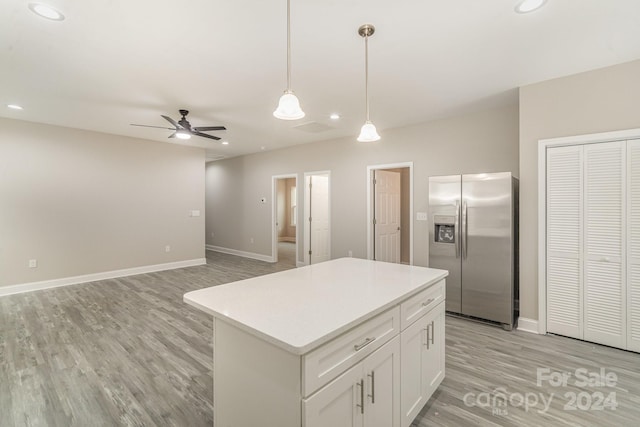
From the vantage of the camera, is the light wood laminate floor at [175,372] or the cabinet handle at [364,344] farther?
the light wood laminate floor at [175,372]

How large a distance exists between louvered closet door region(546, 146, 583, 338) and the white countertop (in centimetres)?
191

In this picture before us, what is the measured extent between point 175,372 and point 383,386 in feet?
6.20

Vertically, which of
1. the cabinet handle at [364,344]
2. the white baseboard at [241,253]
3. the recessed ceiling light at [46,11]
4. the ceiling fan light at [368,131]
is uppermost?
the recessed ceiling light at [46,11]

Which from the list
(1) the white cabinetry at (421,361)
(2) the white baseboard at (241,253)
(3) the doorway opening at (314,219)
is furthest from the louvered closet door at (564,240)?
(2) the white baseboard at (241,253)

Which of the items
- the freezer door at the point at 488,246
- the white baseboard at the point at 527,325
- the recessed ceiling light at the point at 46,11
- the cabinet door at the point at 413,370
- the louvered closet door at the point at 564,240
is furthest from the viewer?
the freezer door at the point at 488,246

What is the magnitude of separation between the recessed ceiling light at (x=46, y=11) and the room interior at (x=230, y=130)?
0.04m

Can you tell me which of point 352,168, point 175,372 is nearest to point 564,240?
point 352,168

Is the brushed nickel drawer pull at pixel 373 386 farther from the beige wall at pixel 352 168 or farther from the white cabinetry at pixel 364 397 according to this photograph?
the beige wall at pixel 352 168

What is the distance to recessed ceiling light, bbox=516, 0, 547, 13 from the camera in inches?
76.1

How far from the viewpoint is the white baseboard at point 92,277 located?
4.61 m

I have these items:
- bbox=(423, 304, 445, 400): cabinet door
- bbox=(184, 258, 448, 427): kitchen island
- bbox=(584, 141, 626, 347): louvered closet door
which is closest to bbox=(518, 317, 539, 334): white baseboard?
bbox=(584, 141, 626, 347): louvered closet door

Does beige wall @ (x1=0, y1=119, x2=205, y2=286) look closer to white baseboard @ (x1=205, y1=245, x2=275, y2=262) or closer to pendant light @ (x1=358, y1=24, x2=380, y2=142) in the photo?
white baseboard @ (x1=205, y1=245, x2=275, y2=262)

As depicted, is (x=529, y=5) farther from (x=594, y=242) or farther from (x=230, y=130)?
(x=230, y=130)

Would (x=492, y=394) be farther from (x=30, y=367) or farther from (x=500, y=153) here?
(x=30, y=367)
